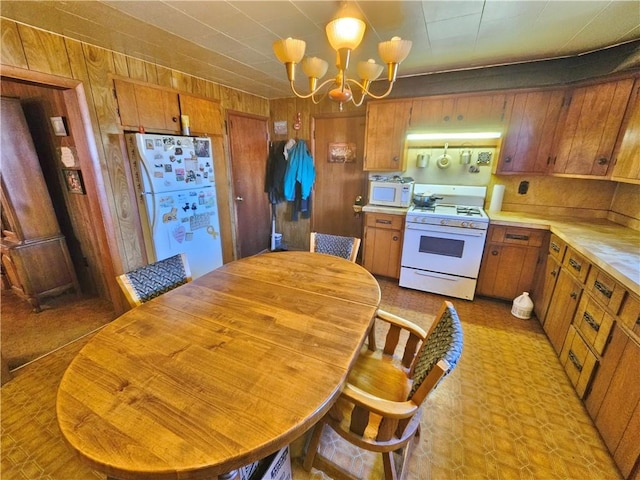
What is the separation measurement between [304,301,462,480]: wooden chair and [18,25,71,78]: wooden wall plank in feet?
8.84

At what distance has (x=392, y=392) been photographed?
122 cm

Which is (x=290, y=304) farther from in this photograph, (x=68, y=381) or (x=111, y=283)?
(x=111, y=283)

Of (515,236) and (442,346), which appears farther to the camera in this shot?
(515,236)

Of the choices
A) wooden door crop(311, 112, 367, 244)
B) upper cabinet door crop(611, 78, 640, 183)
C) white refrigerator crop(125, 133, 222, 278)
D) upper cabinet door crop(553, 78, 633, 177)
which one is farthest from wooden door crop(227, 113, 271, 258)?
upper cabinet door crop(611, 78, 640, 183)

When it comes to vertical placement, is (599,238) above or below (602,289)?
above

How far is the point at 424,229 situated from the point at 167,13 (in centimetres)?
266

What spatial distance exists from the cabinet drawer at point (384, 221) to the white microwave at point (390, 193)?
0.16 m

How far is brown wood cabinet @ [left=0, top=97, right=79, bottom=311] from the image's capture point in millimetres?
2332

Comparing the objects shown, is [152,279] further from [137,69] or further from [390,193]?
[390,193]

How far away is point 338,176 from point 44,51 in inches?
116

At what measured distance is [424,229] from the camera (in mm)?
2818

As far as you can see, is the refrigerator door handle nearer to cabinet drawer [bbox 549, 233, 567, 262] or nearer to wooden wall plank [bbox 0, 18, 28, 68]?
wooden wall plank [bbox 0, 18, 28, 68]

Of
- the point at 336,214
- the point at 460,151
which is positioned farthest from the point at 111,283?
the point at 460,151

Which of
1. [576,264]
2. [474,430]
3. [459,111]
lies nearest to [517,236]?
[576,264]
